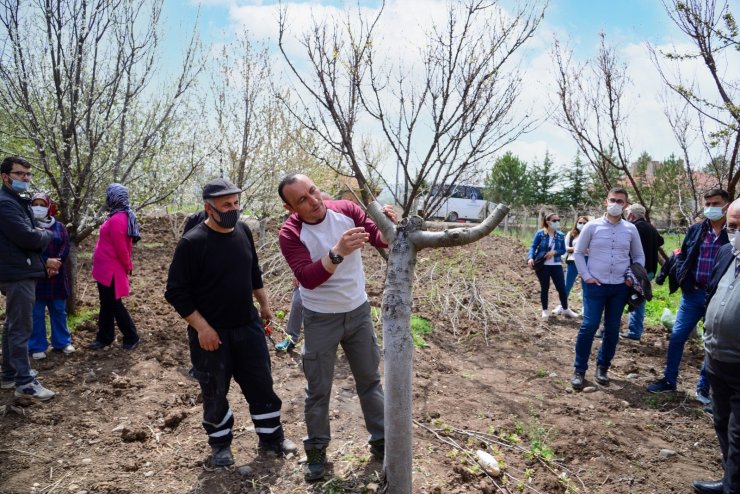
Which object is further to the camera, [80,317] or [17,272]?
[80,317]

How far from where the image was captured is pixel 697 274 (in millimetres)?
4629

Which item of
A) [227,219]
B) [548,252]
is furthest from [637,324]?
[227,219]

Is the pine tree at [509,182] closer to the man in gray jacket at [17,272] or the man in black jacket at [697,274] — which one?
the man in black jacket at [697,274]

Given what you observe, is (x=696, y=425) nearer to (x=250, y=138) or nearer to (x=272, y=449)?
(x=272, y=449)

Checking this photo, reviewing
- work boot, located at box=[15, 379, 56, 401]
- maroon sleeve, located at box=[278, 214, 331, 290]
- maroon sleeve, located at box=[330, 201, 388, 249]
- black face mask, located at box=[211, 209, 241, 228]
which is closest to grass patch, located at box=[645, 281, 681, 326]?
maroon sleeve, located at box=[330, 201, 388, 249]

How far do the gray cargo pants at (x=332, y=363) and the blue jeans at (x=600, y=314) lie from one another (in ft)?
8.80

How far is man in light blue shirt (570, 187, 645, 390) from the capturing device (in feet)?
15.7

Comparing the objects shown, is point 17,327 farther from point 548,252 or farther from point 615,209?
point 548,252

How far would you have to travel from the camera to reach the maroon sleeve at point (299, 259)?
2.64 metres

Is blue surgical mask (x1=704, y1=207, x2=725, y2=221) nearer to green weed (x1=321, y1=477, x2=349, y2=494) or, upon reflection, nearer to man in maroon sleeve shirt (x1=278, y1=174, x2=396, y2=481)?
man in maroon sleeve shirt (x1=278, y1=174, x2=396, y2=481)

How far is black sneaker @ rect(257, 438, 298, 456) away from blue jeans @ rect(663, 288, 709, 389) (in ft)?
12.2

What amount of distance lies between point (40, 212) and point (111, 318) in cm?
128

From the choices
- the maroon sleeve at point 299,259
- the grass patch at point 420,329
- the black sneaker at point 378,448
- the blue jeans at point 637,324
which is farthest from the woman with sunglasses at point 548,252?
the maroon sleeve at point 299,259

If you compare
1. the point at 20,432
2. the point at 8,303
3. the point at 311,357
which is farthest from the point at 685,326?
the point at 8,303
